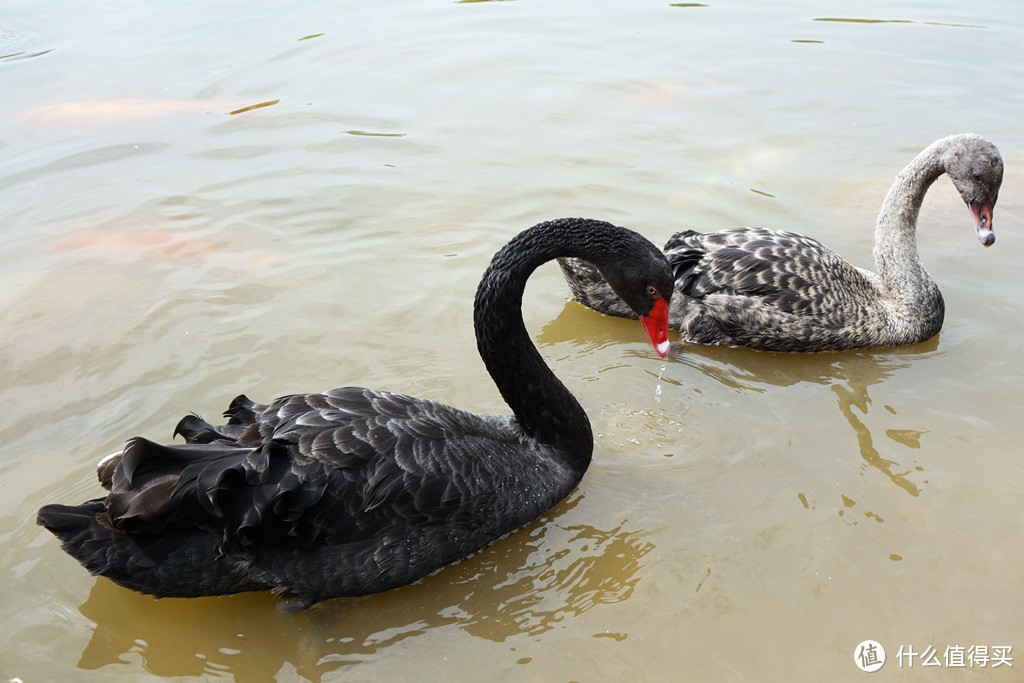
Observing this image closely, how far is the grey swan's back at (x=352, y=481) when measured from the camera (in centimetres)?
361

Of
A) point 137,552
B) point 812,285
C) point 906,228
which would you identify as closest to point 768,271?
point 812,285

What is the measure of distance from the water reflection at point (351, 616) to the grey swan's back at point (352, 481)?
0.45ft

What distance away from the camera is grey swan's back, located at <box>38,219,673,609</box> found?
3611 millimetres

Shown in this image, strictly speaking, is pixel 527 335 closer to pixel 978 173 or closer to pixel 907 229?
pixel 907 229

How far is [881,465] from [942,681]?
1410 millimetres

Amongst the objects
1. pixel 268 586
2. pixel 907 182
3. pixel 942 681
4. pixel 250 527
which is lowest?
pixel 942 681

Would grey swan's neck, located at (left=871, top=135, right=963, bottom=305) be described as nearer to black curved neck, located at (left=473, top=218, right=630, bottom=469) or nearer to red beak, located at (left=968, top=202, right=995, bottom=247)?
red beak, located at (left=968, top=202, right=995, bottom=247)

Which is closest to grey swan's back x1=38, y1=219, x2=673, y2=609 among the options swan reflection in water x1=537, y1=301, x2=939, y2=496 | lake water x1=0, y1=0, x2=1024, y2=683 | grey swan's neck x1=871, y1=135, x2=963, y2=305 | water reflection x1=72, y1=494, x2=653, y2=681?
water reflection x1=72, y1=494, x2=653, y2=681

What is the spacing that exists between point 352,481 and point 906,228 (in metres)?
4.07

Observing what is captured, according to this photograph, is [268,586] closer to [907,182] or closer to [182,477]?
[182,477]

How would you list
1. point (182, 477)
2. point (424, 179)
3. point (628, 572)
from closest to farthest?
point (182, 477) < point (628, 572) < point (424, 179)

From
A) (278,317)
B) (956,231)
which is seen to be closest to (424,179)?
(278,317)

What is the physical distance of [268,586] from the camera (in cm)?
386

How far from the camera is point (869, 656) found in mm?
3803
